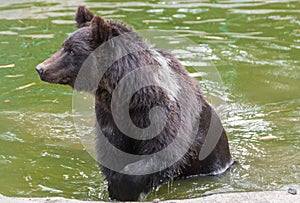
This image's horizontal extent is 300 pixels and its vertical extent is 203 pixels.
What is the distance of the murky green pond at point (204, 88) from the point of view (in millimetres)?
6188

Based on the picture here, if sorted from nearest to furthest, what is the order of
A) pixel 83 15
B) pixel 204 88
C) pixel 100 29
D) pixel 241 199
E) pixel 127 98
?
pixel 241 199 → pixel 100 29 → pixel 127 98 → pixel 83 15 → pixel 204 88

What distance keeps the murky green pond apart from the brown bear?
38 centimetres

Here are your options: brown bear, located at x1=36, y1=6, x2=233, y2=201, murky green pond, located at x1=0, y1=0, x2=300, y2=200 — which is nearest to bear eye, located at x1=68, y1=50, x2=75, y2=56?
brown bear, located at x1=36, y1=6, x2=233, y2=201

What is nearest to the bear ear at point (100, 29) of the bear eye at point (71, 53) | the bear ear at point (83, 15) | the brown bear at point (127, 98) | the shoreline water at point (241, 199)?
the brown bear at point (127, 98)

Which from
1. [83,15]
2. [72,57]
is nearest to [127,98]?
[72,57]

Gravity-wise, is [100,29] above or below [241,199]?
above

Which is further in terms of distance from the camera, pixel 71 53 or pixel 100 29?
pixel 71 53

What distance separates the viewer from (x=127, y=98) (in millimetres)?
5395

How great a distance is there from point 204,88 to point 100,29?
384cm

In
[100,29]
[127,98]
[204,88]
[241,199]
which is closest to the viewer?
[241,199]

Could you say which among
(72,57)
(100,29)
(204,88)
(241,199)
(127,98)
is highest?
(100,29)

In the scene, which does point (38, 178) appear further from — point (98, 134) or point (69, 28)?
point (69, 28)

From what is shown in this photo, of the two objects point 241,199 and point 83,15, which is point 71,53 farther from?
point 241,199

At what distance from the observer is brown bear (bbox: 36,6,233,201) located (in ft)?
17.6
